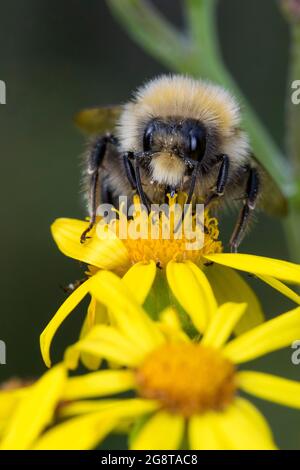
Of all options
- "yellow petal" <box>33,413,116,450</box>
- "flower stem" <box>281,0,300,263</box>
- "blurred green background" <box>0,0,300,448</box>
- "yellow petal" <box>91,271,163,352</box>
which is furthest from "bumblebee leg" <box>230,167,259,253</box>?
"blurred green background" <box>0,0,300,448</box>

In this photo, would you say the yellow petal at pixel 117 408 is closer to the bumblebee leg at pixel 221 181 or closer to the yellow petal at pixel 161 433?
the yellow petal at pixel 161 433

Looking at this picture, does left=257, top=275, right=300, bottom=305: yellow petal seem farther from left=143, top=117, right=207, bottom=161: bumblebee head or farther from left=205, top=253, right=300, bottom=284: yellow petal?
left=143, top=117, right=207, bottom=161: bumblebee head

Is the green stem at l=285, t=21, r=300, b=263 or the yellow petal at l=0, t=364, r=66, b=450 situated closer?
the yellow petal at l=0, t=364, r=66, b=450

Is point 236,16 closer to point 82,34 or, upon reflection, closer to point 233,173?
point 82,34

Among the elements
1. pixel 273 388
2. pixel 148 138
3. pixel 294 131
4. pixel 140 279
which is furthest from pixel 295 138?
pixel 273 388

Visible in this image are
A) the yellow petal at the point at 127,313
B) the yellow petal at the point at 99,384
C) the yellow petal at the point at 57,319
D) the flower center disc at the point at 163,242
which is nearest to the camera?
the yellow petal at the point at 99,384

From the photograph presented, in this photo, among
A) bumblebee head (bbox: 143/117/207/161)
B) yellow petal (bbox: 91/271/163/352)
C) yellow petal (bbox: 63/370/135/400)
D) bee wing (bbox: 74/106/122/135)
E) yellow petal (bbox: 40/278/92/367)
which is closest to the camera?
yellow petal (bbox: 63/370/135/400)

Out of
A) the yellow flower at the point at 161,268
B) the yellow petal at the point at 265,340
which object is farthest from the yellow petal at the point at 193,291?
the yellow petal at the point at 265,340
